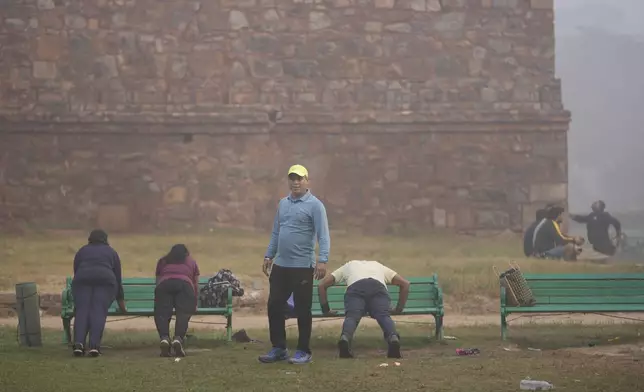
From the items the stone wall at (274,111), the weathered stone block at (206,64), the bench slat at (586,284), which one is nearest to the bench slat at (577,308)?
the bench slat at (586,284)

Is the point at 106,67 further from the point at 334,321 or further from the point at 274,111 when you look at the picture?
the point at 334,321

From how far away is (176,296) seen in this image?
10742 millimetres

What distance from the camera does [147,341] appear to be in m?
11.6

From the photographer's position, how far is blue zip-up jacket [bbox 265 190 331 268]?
1010 cm

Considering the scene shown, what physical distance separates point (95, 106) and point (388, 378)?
470 inches

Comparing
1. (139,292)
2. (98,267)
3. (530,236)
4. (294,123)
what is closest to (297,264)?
(98,267)

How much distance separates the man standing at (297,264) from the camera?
10047mm

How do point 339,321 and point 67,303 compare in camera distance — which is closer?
point 67,303

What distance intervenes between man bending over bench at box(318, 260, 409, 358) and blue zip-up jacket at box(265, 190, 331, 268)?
530 mm

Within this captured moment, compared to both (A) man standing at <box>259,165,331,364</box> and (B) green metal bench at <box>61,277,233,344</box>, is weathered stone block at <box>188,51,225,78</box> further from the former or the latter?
(A) man standing at <box>259,165,331,364</box>

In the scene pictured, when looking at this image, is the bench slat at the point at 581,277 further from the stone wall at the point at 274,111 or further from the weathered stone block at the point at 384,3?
the weathered stone block at the point at 384,3

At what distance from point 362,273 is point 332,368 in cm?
124

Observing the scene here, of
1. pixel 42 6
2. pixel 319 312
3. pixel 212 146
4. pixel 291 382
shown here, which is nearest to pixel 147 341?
pixel 319 312

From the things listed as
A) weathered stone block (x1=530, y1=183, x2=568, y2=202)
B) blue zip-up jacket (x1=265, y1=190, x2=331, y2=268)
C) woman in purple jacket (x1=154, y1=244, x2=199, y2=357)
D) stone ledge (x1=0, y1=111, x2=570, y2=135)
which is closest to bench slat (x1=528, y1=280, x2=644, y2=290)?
blue zip-up jacket (x1=265, y1=190, x2=331, y2=268)
